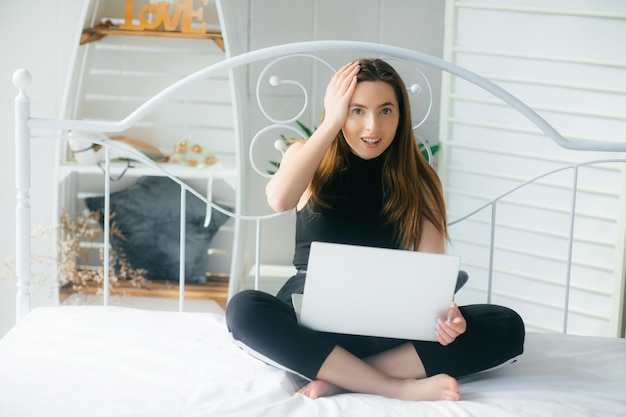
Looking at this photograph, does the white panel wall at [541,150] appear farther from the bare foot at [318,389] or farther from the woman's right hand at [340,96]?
the bare foot at [318,389]

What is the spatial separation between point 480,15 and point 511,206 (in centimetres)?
67

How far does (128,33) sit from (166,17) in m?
0.15

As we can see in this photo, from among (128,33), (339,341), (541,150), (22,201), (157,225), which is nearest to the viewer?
(339,341)

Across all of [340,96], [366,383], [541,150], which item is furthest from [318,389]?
[541,150]

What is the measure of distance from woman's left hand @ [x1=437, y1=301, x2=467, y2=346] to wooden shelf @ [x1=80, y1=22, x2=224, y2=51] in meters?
1.71

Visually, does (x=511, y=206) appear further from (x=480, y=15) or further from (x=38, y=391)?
(x=38, y=391)

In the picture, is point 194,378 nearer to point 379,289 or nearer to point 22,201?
point 379,289

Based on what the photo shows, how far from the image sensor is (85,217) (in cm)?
288

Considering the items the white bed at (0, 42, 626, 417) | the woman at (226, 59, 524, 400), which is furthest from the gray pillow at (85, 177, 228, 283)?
the woman at (226, 59, 524, 400)

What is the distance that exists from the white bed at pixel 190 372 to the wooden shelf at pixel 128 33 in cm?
98

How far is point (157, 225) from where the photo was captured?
2912 millimetres

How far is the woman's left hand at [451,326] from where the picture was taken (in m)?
1.42

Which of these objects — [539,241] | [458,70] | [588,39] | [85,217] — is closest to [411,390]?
[458,70]

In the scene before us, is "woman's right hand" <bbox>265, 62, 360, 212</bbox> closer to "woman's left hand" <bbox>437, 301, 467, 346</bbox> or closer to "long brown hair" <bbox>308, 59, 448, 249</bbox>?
"long brown hair" <bbox>308, 59, 448, 249</bbox>
